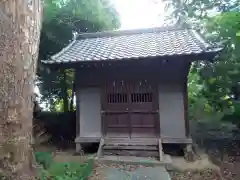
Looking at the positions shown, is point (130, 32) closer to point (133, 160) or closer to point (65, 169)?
point (133, 160)

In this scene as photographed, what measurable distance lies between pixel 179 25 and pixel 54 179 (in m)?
7.86

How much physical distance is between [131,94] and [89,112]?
60.8 inches

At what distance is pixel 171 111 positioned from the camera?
7.32m

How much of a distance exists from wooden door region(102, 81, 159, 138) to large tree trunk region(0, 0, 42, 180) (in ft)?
16.1

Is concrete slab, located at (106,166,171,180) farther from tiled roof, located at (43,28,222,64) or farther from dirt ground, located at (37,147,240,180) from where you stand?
tiled roof, located at (43,28,222,64)

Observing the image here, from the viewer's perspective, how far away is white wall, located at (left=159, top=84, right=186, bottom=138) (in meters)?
7.25

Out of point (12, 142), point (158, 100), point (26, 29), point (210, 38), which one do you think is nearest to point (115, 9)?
point (210, 38)

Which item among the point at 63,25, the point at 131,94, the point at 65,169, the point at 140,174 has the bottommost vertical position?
the point at 140,174

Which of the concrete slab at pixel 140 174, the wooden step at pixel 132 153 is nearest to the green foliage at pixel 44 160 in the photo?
the concrete slab at pixel 140 174

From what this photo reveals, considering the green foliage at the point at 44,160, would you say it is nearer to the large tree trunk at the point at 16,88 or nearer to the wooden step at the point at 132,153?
the large tree trunk at the point at 16,88

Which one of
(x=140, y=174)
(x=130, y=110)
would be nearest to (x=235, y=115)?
(x=130, y=110)

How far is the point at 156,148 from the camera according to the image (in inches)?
274

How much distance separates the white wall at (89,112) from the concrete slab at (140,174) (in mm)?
2031

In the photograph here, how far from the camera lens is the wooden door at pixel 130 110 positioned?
24.2 ft
